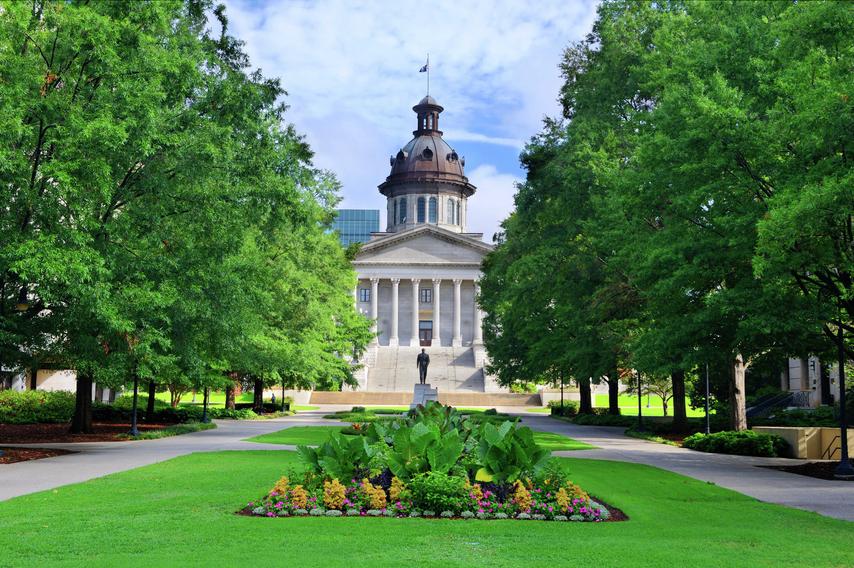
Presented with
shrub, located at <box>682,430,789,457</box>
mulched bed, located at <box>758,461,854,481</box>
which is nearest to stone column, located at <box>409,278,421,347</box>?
shrub, located at <box>682,430,789,457</box>

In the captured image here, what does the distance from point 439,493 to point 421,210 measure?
109 meters

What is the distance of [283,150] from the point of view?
93.9 feet

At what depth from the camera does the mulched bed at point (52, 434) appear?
27.5m

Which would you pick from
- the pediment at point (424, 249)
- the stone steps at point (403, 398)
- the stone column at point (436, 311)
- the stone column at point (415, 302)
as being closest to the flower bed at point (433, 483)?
the stone steps at point (403, 398)

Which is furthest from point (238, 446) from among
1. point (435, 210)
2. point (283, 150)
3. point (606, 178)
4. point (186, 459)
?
point (435, 210)

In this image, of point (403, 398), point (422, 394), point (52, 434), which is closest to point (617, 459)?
point (52, 434)

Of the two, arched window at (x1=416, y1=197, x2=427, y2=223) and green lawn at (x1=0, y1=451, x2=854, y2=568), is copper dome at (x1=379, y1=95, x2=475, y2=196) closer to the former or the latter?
arched window at (x1=416, y1=197, x2=427, y2=223)

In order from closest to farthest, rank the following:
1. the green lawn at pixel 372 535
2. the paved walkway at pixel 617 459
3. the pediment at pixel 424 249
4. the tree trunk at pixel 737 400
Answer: the green lawn at pixel 372 535 < the paved walkway at pixel 617 459 < the tree trunk at pixel 737 400 < the pediment at pixel 424 249

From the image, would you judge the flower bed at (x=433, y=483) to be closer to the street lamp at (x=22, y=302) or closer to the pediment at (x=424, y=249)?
the street lamp at (x=22, y=302)

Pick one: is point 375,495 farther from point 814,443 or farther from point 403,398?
point 403,398

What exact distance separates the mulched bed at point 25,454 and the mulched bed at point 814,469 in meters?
17.3

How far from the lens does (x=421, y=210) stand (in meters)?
120

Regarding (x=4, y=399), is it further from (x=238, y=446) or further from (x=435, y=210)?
(x=435, y=210)

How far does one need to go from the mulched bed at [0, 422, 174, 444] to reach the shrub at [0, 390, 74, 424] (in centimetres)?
128
